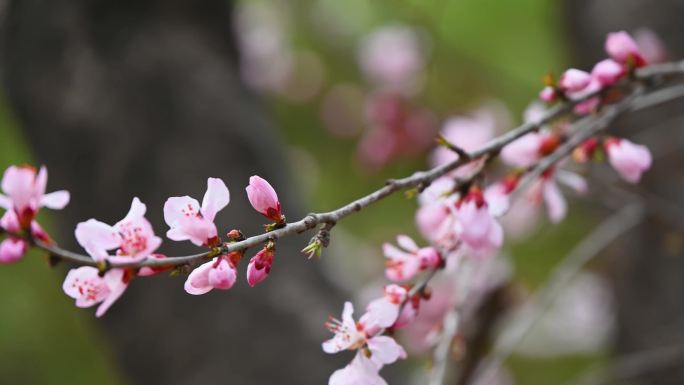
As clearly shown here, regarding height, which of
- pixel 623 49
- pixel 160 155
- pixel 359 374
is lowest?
pixel 359 374

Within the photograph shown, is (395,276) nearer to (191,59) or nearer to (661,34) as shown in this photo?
(191,59)

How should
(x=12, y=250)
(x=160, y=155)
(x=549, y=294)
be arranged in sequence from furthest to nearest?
1. (x=160, y=155)
2. (x=549, y=294)
3. (x=12, y=250)

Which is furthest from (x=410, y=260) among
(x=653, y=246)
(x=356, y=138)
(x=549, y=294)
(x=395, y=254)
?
(x=356, y=138)

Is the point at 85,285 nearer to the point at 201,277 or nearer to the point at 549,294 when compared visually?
the point at 201,277

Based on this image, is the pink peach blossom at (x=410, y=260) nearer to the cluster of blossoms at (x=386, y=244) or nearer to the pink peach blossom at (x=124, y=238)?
the cluster of blossoms at (x=386, y=244)

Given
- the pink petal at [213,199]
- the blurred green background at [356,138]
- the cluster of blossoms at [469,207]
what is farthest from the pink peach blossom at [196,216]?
the blurred green background at [356,138]

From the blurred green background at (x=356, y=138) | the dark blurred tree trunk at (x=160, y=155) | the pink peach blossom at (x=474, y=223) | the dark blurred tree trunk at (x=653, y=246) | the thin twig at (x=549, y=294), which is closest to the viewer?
the pink peach blossom at (x=474, y=223)

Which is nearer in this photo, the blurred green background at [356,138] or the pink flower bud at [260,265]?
A: the pink flower bud at [260,265]
